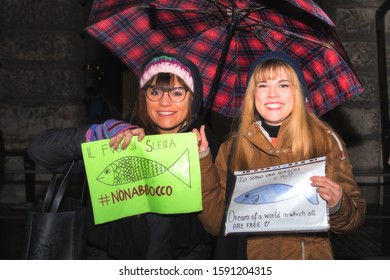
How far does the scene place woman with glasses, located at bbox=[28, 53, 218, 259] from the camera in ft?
7.93

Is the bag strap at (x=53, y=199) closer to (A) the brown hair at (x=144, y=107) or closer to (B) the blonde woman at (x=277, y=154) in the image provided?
(A) the brown hair at (x=144, y=107)

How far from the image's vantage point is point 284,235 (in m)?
2.33

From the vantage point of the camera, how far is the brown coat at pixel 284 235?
89.7 inches

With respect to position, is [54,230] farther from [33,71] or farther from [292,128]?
[33,71]

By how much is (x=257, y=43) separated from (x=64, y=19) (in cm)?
510

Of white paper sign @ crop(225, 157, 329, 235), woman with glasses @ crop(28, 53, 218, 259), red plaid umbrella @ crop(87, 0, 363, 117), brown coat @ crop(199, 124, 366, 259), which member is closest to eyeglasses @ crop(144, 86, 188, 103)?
woman with glasses @ crop(28, 53, 218, 259)

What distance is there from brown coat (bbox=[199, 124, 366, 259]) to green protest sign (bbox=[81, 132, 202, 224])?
82 millimetres

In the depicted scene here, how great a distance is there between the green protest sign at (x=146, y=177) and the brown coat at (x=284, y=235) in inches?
3.2

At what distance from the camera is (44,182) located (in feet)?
25.8

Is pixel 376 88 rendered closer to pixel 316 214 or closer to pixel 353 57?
pixel 353 57

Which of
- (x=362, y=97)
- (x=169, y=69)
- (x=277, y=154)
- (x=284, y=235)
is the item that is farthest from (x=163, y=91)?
(x=362, y=97)

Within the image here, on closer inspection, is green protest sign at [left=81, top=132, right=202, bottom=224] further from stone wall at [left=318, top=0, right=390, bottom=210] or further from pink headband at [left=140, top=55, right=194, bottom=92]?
stone wall at [left=318, top=0, right=390, bottom=210]

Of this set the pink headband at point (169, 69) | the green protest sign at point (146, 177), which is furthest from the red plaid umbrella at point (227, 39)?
the green protest sign at point (146, 177)

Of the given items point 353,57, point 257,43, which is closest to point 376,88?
point 353,57
